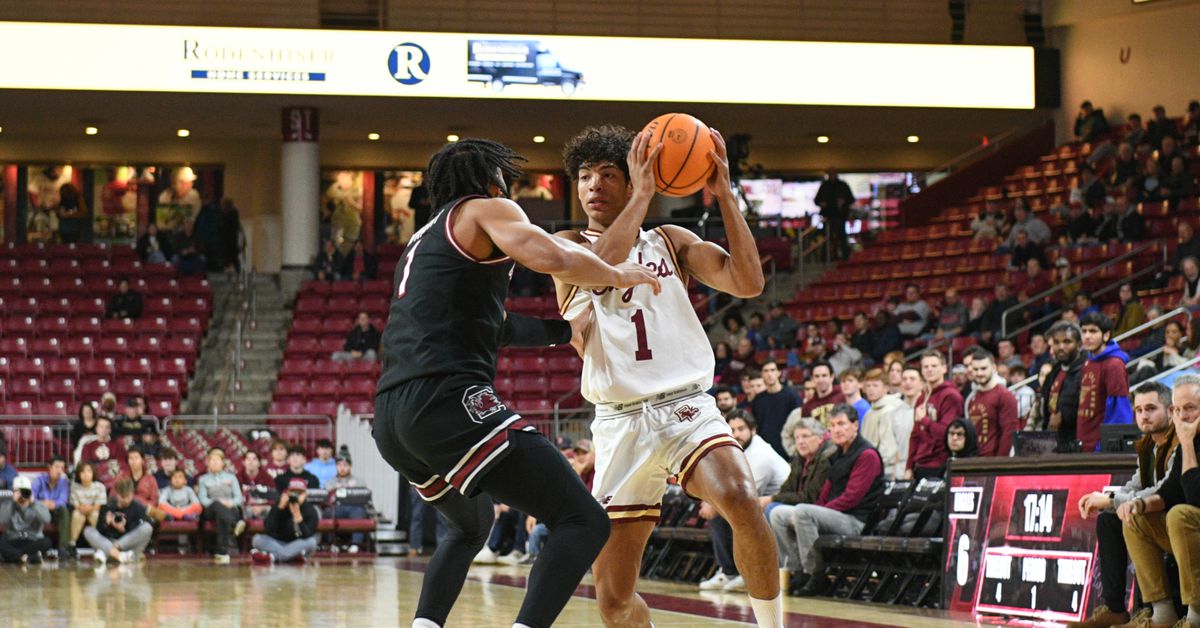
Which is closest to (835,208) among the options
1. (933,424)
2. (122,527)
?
(122,527)

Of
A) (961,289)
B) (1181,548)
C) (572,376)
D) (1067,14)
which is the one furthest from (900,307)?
(1181,548)

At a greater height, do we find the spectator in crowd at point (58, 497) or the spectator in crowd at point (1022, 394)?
the spectator in crowd at point (1022, 394)

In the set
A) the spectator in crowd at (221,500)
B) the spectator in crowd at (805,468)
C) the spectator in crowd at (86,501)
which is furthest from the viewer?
the spectator in crowd at (221,500)

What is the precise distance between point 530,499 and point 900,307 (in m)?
15.6

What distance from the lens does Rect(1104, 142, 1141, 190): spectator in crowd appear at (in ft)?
66.9

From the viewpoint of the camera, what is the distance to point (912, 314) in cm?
1972

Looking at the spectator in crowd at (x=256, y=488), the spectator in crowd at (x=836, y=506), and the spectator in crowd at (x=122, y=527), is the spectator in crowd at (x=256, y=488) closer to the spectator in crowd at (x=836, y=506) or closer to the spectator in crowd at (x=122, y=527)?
the spectator in crowd at (x=122, y=527)

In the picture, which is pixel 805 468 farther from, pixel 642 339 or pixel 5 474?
pixel 5 474

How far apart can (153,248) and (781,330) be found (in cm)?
1050

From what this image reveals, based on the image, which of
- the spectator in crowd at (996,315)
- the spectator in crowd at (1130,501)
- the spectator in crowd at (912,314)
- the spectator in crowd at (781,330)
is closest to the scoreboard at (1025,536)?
the spectator in crowd at (1130,501)

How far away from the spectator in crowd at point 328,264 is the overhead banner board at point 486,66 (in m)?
3.52

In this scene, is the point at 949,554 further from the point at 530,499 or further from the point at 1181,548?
the point at 530,499

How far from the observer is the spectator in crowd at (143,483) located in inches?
664

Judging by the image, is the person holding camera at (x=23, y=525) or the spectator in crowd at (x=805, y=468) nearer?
the spectator in crowd at (x=805, y=468)
